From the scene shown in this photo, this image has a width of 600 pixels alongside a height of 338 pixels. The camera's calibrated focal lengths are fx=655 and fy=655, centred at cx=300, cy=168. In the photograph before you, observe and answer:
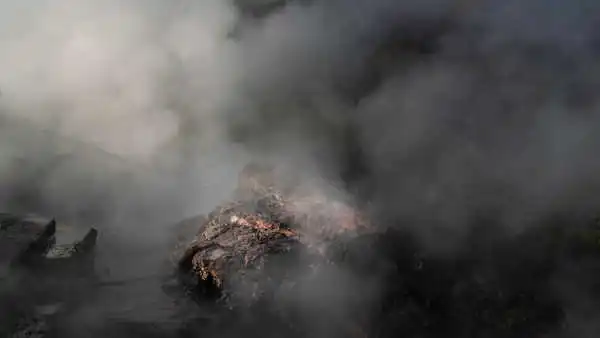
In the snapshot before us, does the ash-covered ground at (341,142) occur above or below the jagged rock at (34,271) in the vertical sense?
above

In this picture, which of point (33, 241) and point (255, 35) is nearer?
point (33, 241)

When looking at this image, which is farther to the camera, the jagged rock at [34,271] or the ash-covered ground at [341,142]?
the ash-covered ground at [341,142]

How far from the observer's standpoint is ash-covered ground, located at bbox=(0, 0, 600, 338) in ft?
31.4

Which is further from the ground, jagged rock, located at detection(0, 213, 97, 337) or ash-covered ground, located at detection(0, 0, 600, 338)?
ash-covered ground, located at detection(0, 0, 600, 338)

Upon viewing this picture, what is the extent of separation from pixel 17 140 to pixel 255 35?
23.5ft

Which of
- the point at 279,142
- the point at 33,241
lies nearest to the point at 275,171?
the point at 279,142

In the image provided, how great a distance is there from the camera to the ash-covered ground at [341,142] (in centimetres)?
959

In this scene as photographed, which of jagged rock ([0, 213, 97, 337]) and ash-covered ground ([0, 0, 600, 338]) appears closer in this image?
jagged rock ([0, 213, 97, 337])

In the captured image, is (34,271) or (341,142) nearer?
(34,271)

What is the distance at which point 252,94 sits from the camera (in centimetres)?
1805

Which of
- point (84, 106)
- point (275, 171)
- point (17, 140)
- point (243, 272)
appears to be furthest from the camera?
point (84, 106)

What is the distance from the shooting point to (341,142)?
15023mm

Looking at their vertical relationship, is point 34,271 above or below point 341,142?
below

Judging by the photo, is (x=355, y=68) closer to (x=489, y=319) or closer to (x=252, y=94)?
(x=252, y=94)
